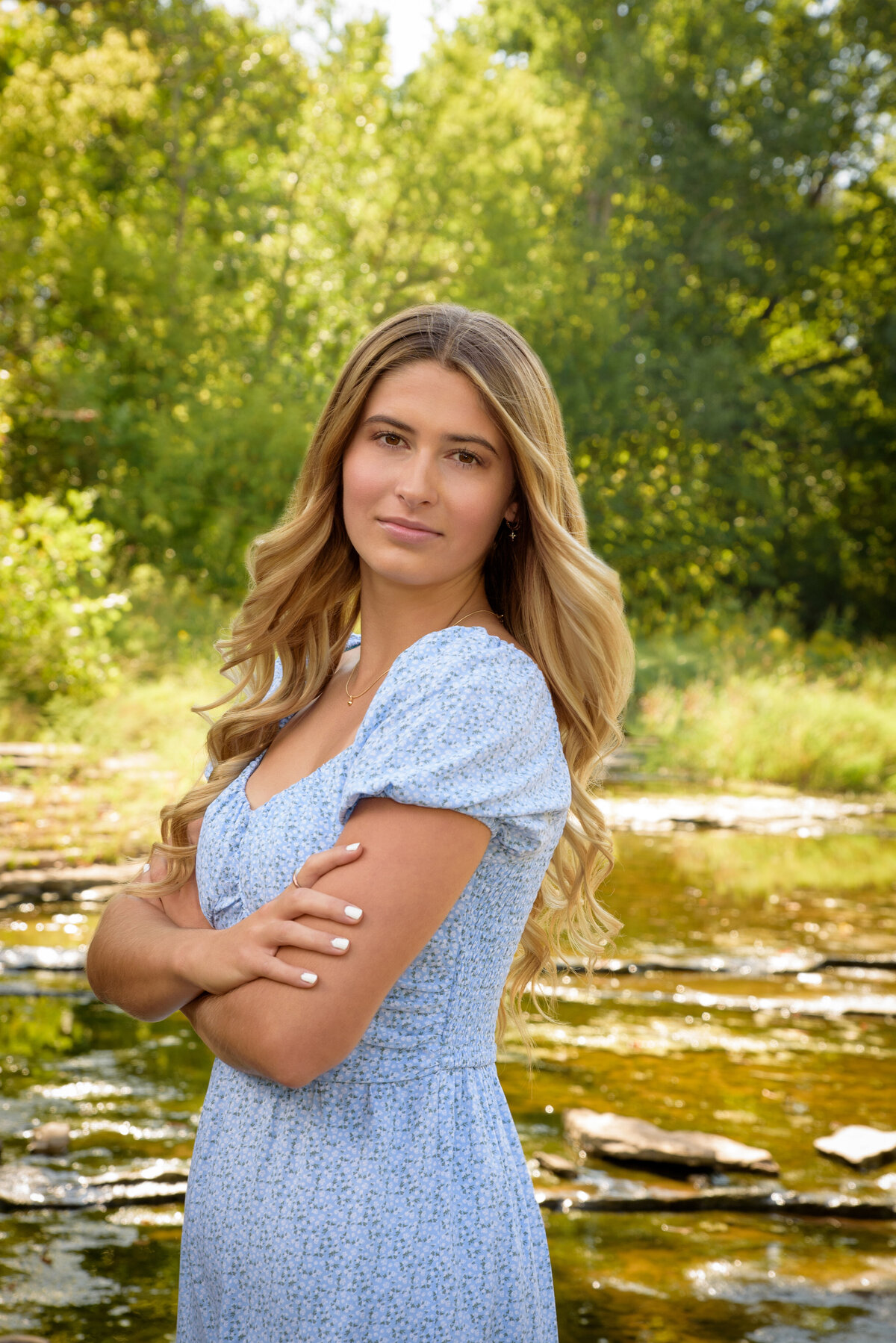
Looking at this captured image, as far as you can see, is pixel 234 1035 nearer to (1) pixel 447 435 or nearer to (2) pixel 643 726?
(1) pixel 447 435

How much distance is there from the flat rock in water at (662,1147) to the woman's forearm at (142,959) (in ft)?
8.89

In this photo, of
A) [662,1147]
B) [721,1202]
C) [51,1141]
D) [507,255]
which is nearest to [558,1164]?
[662,1147]

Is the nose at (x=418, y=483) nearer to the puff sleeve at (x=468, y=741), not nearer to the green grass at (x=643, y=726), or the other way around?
the puff sleeve at (x=468, y=741)

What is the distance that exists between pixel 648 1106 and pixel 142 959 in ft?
10.9

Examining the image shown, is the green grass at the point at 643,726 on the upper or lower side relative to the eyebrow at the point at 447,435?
lower

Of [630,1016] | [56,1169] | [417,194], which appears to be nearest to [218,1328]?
[56,1169]

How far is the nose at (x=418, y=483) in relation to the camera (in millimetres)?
1667

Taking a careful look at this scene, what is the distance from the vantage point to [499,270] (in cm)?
1922

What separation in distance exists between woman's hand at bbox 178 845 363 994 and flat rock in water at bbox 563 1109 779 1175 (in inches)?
116

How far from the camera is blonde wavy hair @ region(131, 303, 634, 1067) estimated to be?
1711 mm

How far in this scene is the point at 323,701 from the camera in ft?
6.56

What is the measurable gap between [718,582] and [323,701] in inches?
939

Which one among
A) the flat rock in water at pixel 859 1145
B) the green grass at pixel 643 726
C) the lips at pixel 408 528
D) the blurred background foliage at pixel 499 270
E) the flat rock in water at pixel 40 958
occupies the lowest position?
the flat rock in water at pixel 40 958

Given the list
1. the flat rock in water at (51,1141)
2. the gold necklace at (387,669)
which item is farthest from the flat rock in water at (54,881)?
the gold necklace at (387,669)
